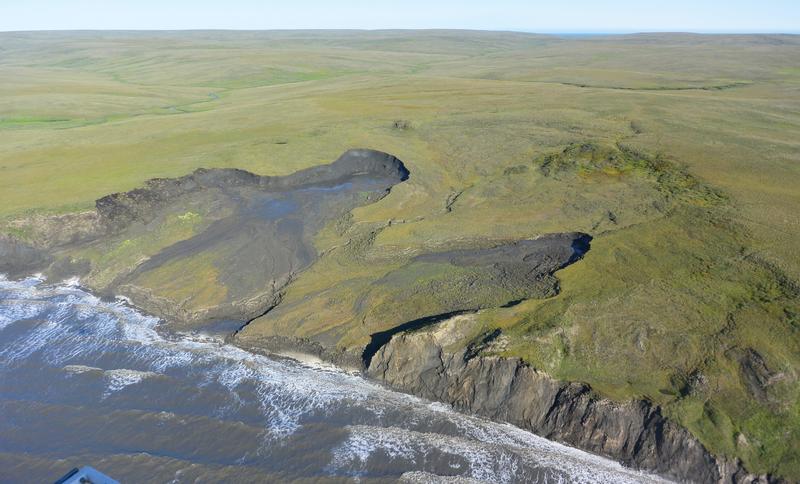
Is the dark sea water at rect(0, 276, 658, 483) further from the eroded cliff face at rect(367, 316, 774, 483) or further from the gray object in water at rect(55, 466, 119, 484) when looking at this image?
the gray object in water at rect(55, 466, 119, 484)

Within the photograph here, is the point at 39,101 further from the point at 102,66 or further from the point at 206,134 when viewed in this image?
the point at 102,66

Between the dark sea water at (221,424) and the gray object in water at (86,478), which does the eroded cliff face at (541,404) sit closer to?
the dark sea water at (221,424)

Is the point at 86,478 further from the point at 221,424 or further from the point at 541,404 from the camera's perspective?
the point at 541,404

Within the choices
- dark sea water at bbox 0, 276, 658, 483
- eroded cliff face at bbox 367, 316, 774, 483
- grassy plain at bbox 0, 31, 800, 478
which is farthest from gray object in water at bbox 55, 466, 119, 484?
grassy plain at bbox 0, 31, 800, 478

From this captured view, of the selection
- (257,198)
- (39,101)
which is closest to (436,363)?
(257,198)

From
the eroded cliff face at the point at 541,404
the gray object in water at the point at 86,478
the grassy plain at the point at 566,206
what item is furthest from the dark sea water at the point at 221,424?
the gray object in water at the point at 86,478
